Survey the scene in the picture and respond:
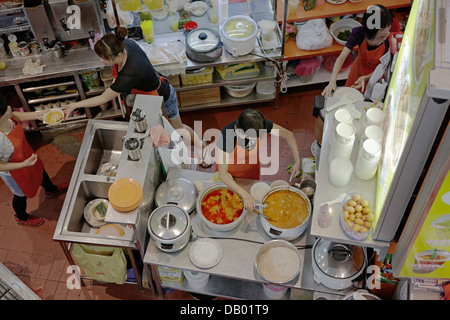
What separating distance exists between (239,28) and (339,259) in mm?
2657

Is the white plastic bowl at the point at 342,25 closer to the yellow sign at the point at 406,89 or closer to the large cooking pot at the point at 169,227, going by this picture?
the yellow sign at the point at 406,89

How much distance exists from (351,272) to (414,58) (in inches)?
60.1

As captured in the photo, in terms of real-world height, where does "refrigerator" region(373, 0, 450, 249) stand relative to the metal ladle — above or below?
above

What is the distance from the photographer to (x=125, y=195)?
3.04m

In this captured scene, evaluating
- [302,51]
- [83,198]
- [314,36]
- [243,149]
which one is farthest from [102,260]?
[314,36]

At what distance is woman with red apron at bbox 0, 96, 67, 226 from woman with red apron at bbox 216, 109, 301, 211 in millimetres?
1674

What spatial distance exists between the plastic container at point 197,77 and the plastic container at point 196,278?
222cm

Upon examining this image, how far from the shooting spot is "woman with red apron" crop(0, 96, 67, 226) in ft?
12.3

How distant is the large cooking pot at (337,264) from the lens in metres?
3.09

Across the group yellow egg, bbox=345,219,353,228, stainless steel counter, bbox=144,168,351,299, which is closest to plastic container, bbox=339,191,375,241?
yellow egg, bbox=345,219,353,228

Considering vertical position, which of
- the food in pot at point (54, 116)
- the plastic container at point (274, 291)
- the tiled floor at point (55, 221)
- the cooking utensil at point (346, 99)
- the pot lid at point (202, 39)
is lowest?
the tiled floor at point (55, 221)

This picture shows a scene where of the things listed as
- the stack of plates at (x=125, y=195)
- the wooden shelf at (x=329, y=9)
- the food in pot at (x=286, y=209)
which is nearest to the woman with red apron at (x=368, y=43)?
the wooden shelf at (x=329, y=9)

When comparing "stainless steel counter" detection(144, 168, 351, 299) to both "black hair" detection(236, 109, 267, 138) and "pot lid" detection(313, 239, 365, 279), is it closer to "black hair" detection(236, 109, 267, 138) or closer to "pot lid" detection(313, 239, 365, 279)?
"pot lid" detection(313, 239, 365, 279)
